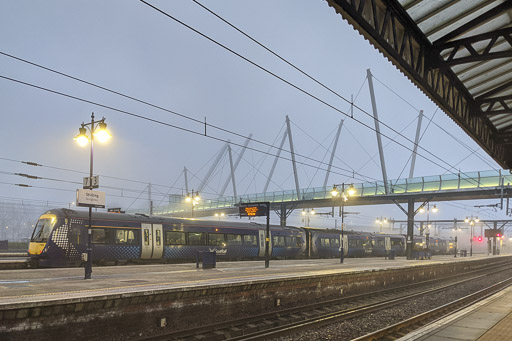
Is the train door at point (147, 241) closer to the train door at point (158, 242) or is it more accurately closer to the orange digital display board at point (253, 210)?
the train door at point (158, 242)

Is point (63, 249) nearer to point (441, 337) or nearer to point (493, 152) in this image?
point (441, 337)

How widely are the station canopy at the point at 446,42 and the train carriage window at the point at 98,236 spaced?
17789 millimetres

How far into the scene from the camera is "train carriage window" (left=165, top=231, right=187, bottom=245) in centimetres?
2540

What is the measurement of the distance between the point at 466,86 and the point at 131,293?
429 inches

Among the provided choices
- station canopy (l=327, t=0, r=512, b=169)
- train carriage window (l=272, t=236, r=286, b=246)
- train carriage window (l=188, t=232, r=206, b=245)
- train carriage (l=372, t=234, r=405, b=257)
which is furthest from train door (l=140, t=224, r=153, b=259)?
train carriage (l=372, t=234, r=405, b=257)

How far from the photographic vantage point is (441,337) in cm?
974

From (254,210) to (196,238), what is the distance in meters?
4.29

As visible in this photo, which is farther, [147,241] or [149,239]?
[149,239]

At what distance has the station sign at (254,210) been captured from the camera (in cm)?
2556

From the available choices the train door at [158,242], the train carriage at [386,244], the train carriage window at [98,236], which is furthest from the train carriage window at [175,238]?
the train carriage at [386,244]

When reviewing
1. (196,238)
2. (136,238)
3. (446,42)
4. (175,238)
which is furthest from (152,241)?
(446,42)

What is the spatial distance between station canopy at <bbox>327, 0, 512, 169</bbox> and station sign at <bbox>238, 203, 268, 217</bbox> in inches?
585

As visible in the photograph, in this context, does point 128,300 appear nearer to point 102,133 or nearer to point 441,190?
point 102,133

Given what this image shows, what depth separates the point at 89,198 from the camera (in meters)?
16.2
